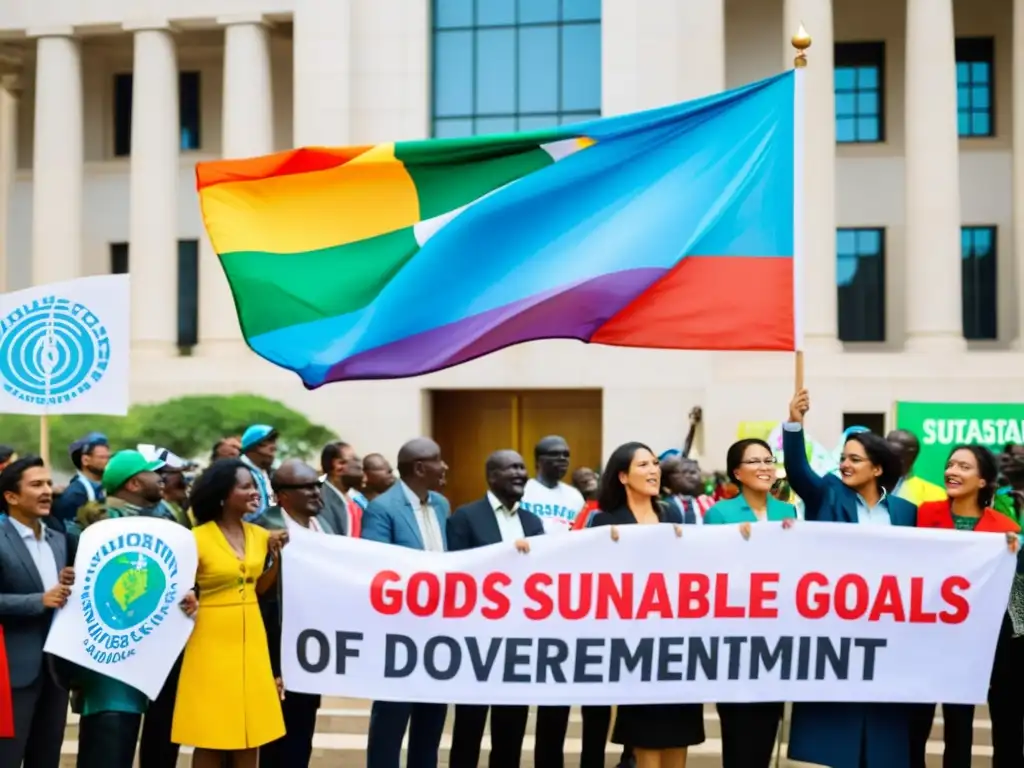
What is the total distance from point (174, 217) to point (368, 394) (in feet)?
20.9

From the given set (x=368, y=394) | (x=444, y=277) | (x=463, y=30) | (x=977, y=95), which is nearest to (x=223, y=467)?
(x=444, y=277)

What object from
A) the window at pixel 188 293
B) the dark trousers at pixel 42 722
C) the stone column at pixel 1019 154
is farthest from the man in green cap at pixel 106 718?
the window at pixel 188 293

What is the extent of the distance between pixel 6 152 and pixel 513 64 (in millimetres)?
12744

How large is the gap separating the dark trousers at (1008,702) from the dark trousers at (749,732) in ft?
4.53

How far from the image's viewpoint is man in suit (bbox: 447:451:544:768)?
8133mm

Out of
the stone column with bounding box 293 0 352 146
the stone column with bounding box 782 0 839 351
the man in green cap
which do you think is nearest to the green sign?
the stone column with bounding box 782 0 839 351

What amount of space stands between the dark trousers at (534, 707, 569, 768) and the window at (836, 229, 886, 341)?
2383 centimetres

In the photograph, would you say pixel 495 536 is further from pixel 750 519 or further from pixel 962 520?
pixel 962 520

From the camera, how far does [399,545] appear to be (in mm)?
8031

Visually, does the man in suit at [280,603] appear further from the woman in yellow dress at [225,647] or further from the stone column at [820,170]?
the stone column at [820,170]

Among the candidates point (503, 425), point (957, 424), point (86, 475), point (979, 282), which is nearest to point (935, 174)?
point (979, 282)

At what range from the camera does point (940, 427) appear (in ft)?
76.3

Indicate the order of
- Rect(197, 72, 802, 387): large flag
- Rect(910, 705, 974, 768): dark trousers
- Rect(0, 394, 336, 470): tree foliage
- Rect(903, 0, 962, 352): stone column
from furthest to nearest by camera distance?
Rect(903, 0, 962, 352): stone column → Rect(0, 394, 336, 470): tree foliage → Rect(910, 705, 974, 768): dark trousers → Rect(197, 72, 802, 387): large flag

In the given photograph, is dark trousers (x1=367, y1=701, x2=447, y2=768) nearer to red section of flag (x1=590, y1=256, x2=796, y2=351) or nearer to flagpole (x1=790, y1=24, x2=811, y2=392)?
red section of flag (x1=590, y1=256, x2=796, y2=351)
